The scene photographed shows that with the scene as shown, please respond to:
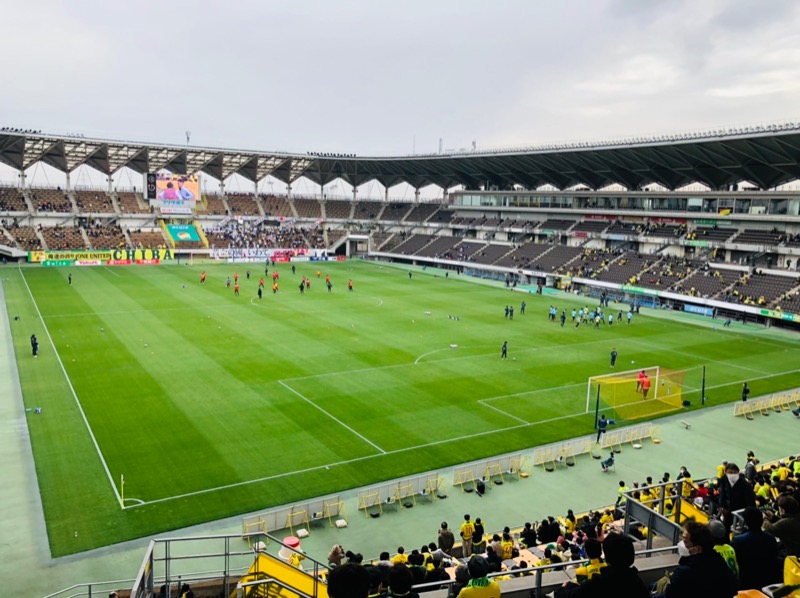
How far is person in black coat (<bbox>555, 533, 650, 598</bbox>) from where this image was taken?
16.5 ft

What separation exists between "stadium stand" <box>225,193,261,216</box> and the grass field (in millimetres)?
43190

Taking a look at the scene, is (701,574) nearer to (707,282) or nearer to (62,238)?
(707,282)

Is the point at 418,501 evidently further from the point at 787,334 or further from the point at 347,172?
the point at 347,172

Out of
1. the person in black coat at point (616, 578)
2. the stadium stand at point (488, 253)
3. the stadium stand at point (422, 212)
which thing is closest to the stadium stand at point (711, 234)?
the stadium stand at point (488, 253)

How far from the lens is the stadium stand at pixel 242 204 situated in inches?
3824

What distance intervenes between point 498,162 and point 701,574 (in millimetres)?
80916

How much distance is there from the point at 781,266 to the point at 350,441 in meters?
48.9

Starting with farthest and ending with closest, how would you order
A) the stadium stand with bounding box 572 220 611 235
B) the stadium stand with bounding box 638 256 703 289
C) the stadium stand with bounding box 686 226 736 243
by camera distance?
the stadium stand with bounding box 572 220 611 235 → the stadium stand with bounding box 686 226 736 243 → the stadium stand with bounding box 638 256 703 289

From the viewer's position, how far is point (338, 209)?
107m

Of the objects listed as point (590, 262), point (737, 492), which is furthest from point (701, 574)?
point (590, 262)

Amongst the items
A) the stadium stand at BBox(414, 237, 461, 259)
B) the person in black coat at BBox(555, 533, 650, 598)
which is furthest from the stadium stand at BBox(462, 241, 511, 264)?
the person in black coat at BBox(555, 533, 650, 598)

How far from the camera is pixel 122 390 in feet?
90.0

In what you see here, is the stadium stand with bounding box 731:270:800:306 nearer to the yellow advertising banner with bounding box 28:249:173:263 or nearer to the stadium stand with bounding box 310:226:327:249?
the stadium stand with bounding box 310:226:327:249

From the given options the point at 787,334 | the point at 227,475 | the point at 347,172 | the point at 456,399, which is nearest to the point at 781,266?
the point at 787,334
